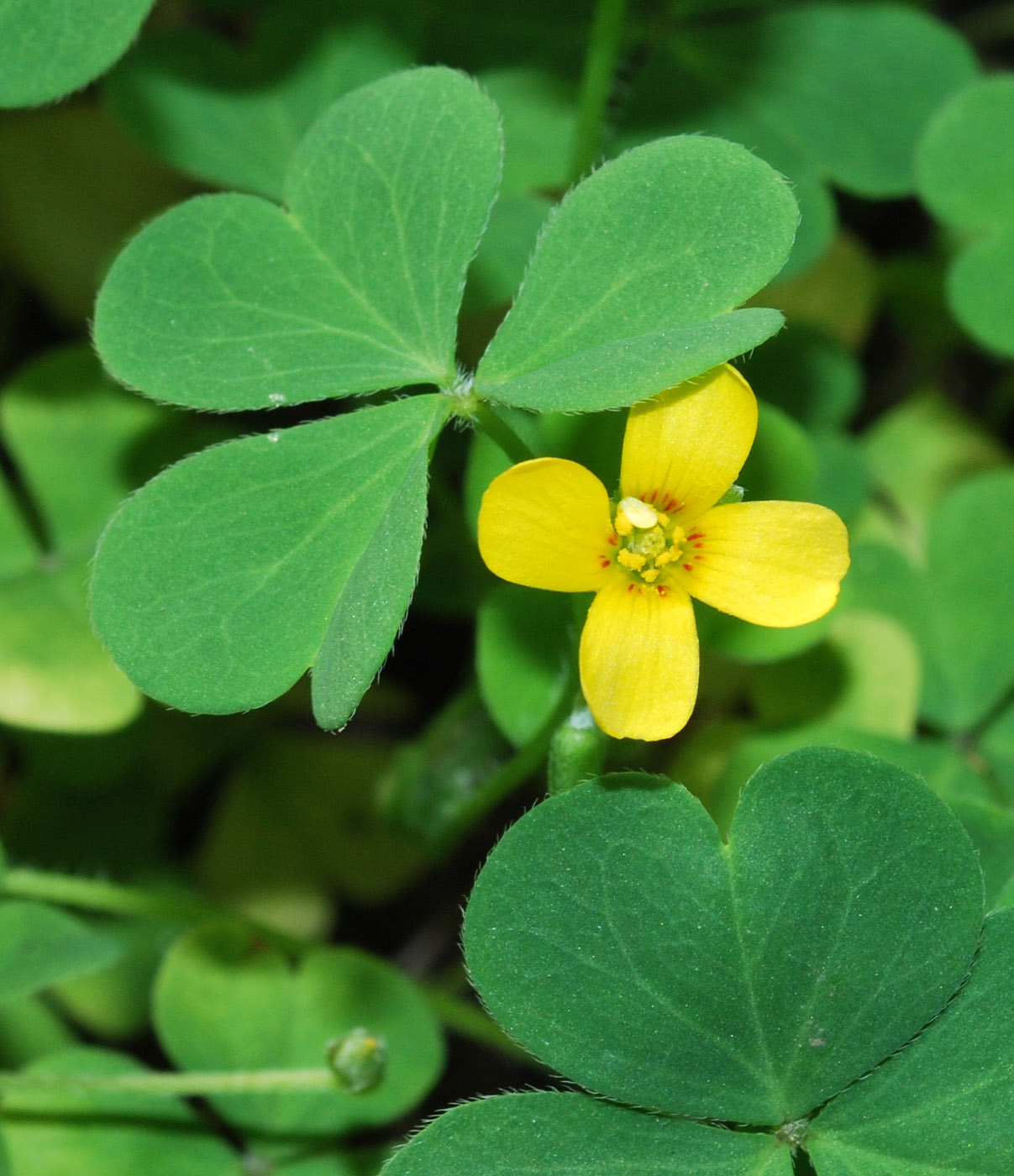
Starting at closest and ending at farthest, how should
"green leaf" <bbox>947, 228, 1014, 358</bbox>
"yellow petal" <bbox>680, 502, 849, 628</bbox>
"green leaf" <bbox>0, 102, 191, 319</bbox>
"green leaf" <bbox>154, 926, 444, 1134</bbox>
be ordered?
1. "yellow petal" <bbox>680, 502, 849, 628</bbox>
2. "green leaf" <bbox>154, 926, 444, 1134</bbox>
3. "green leaf" <bbox>947, 228, 1014, 358</bbox>
4. "green leaf" <bbox>0, 102, 191, 319</bbox>

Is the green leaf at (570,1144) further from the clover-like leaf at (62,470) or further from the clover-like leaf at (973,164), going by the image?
the clover-like leaf at (973,164)

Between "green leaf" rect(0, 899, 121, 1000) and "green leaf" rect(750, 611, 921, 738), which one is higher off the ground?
"green leaf" rect(0, 899, 121, 1000)

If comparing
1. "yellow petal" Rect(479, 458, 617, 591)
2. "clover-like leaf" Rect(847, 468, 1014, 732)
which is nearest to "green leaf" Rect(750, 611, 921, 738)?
"clover-like leaf" Rect(847, 468, 1014, 732)

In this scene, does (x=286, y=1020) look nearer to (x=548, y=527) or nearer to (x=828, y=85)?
(x=548, y=527)

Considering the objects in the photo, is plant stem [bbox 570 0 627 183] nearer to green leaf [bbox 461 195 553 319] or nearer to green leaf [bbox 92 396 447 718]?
green leaf [bbox 461 195 553 319]

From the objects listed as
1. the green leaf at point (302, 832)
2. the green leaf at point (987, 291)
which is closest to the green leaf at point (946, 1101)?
the green leaf at point (987, 291)

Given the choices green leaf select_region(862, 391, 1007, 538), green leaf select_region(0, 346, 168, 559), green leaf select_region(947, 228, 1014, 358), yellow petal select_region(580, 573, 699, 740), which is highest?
yellow petal select_region(580, 573, 699, 740)
